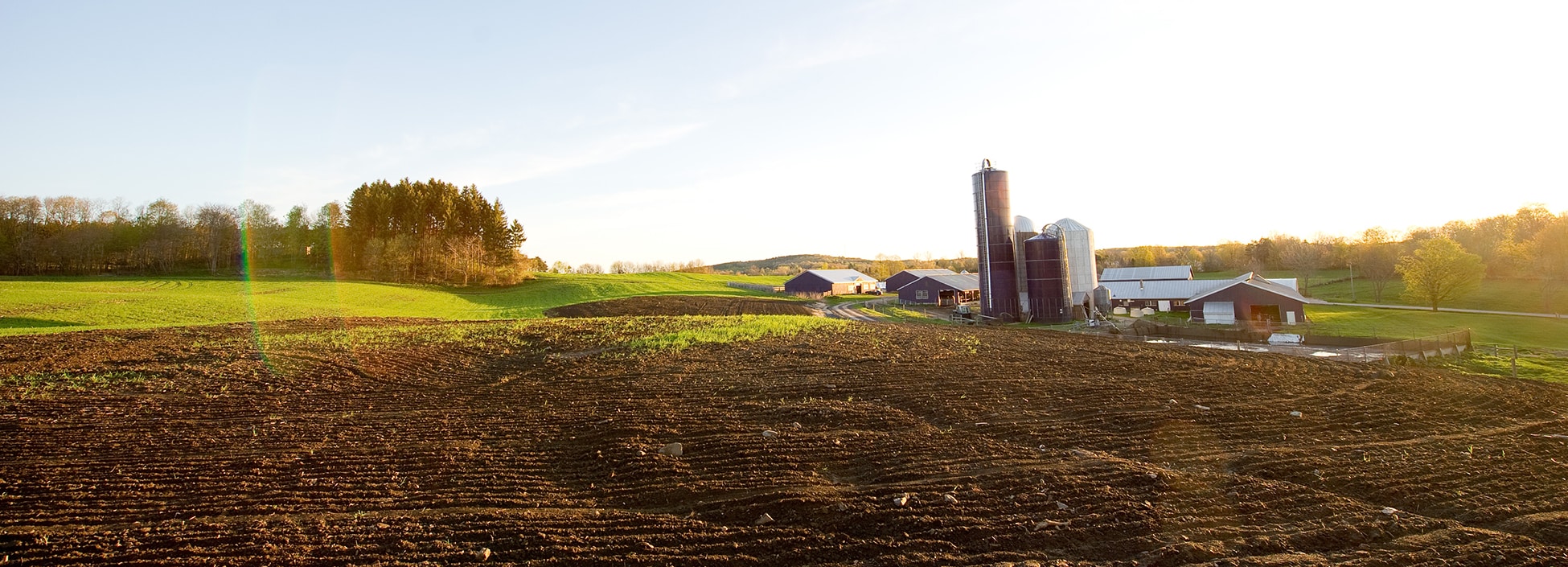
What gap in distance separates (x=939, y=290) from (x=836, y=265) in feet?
314

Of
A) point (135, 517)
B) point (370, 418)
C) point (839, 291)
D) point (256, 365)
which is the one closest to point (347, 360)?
point (256, 365)

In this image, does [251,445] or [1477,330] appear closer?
[251,445]

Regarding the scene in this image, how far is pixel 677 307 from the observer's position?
45844 millimetres

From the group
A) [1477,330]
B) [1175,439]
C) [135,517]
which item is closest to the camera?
[135,517]

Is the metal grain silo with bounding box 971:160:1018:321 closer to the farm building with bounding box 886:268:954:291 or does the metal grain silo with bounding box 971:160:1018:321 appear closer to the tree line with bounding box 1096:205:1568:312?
the farm building with bounding box 886:268:954:291

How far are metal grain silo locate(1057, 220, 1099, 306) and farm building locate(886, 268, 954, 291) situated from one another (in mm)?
15429

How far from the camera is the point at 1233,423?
12203mm

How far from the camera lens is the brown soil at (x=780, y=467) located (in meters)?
6.92

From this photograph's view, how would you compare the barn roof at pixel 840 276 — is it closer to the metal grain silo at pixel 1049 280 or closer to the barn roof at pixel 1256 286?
the metal grain silo at pixel 1049 280

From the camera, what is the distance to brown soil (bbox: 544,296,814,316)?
42625 millimetres

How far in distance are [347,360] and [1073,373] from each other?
1923 cm

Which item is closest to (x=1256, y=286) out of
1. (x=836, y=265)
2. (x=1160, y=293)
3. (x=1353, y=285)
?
(x=1160, y=293)

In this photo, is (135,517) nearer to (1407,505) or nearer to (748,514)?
(748,514)

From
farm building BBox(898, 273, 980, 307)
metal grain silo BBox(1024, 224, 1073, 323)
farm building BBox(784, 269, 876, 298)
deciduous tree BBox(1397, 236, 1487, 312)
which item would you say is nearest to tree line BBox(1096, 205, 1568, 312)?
deciduous tree BBox(1397, 236, 1487, 312)
